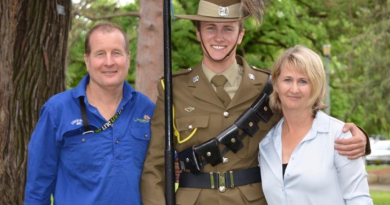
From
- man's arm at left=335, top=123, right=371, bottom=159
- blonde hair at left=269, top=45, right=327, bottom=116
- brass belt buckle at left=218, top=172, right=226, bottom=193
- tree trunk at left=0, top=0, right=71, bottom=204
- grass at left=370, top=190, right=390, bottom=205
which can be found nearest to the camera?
man's arm at left=335, top=123, right=371, bottom=159

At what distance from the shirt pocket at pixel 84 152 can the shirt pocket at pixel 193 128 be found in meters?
0.54

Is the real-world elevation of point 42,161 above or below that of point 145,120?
below

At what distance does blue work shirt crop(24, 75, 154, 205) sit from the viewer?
3.79 meters

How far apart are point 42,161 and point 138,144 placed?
554 millimetres

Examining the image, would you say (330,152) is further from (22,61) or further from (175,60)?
(175,60)

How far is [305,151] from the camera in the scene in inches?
145

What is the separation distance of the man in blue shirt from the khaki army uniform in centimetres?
9

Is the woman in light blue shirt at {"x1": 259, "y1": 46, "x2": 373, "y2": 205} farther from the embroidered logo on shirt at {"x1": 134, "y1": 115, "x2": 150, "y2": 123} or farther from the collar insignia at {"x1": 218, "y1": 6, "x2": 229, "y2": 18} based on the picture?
the embroidered logo on shirt at {"x1": 134, "y1": 115, "x2": 150, "y2": 123}

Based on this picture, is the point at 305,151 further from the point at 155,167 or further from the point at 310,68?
the point at 155,167

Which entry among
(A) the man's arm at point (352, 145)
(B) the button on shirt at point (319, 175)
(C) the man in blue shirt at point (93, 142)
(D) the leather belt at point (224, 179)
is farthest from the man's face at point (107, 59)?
(A) the man's arm at point (352, 145)

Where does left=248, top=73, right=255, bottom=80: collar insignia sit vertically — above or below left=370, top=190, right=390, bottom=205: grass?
above

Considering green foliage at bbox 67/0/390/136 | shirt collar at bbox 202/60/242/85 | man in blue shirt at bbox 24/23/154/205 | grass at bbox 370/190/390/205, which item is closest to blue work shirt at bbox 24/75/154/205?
man in blue shirt at bbox 24/23/154/205

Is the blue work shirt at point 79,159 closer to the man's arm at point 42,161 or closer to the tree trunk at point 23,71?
the man's arm at point 42,161

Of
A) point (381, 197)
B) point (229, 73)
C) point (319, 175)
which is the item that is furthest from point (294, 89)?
point (381, 197)
